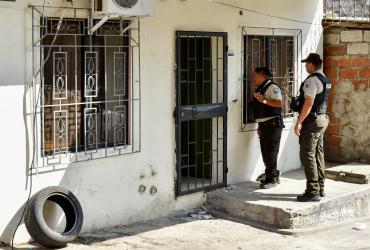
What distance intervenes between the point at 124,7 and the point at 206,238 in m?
2.96

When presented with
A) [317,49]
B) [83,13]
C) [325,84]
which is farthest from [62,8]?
[317,49]

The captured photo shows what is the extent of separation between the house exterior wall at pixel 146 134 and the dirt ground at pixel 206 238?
259 millimetres

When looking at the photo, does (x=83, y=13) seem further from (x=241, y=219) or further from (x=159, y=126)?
(x=241, y=219)

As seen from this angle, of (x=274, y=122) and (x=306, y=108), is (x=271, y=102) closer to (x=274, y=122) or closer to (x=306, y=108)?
(x=274, y=122)

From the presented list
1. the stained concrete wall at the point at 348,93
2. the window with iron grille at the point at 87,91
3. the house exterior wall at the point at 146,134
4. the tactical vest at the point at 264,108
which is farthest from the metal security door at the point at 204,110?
the stained concrete wall at the point at 348,93

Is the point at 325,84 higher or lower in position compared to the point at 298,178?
higher

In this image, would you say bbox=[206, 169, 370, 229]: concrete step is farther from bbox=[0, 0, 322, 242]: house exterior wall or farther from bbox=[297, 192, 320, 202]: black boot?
bbox=[0, 0, 322, 242]: house exterior wall

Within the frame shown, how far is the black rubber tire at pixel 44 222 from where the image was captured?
636 cm

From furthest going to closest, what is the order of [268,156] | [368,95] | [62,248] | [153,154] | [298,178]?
[368,95] < [298,178] < [268,156] < [153,154] < [62,248]

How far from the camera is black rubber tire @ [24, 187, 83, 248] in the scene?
6.36 metres

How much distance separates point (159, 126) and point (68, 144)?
4.65ft

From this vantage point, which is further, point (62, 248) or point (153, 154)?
point (153, 154)

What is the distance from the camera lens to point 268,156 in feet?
29.0

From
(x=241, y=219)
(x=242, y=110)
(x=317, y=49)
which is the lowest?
(x=241, y=219)
